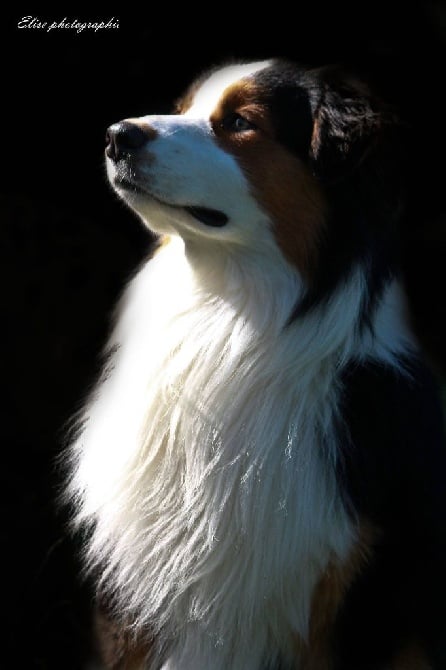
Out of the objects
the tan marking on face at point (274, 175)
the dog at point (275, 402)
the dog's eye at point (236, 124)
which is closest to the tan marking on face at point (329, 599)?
the dog at point (275, 402)

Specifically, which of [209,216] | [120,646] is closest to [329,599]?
[120,646]

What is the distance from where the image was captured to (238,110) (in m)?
2.86

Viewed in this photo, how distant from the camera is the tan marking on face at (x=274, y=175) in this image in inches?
111

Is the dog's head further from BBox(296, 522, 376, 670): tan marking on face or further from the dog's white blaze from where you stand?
BBox(296, 522, 376, 670): tan marking on face

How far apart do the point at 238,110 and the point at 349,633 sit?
1526 mm

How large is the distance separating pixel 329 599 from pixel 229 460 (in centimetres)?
48

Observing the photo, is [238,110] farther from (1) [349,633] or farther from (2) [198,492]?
(1) [349,633]

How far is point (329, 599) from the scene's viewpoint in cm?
293

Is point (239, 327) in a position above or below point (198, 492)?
above

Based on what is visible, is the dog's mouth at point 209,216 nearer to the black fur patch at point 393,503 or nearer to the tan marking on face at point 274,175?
the tan marking on face at point 274,175

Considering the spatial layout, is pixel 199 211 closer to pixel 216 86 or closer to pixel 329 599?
pixel 216 86

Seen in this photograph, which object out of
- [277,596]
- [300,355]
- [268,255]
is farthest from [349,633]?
[268,255]

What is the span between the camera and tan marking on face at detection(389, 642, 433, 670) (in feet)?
10.2

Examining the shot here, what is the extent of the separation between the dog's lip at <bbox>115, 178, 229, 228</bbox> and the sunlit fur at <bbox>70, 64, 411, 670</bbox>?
0.02 m
